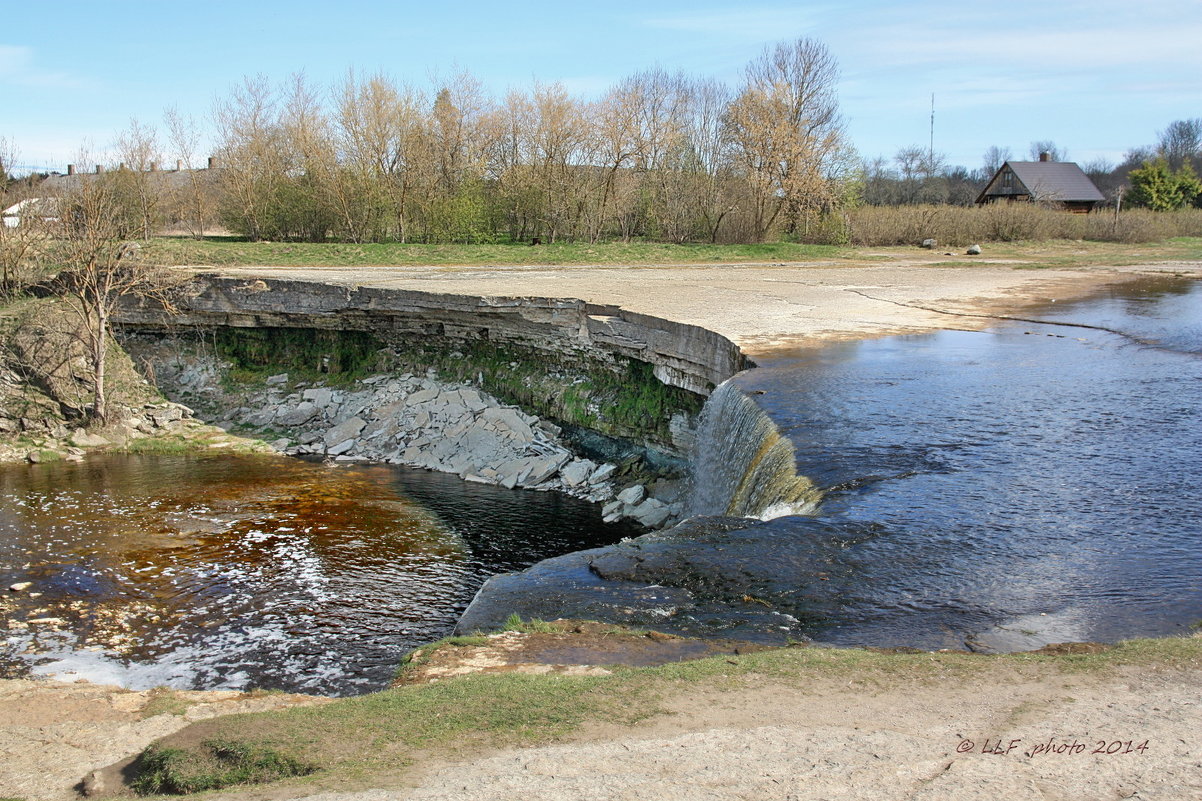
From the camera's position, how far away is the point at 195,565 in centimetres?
1093

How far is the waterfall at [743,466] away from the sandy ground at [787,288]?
1.84 metres

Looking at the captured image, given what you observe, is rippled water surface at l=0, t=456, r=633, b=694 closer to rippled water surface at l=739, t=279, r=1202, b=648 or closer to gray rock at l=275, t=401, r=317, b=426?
gray rock at l=275, t=401, r=317, b=426

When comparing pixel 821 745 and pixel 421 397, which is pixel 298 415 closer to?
pixel 421 397

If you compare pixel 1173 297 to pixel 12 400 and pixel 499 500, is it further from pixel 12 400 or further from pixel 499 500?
pixel 12 400

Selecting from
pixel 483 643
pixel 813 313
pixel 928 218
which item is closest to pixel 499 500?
pixel 813 313

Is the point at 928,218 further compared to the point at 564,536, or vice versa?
the point at 928,218

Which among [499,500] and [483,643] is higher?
[483,643]

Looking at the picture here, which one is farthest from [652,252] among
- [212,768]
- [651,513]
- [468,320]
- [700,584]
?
[212,768]

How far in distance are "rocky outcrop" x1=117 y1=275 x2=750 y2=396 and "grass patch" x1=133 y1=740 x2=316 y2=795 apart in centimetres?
863

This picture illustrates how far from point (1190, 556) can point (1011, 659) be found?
2317 mm

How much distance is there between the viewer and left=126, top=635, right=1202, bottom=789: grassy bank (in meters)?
4.23

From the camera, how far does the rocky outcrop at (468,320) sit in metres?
13.6

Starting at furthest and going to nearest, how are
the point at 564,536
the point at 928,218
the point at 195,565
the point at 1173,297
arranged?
the point at 928,218 → the point at 1173,297 → the point at 564,536 → the point at 195,565

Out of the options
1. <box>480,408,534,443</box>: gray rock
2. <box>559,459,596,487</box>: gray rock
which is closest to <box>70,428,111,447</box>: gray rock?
<box>480,408,534,443</box>: gray rock
